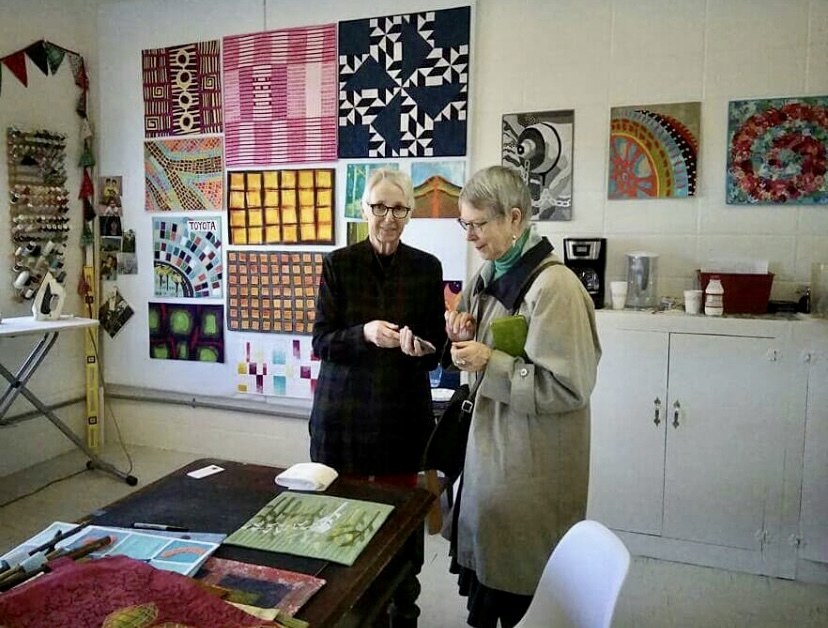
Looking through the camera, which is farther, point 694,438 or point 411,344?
point 694,438

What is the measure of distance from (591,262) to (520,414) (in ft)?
5.79

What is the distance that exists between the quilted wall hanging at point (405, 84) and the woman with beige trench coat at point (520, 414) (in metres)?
1.91

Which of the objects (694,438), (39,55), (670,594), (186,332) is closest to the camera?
(670,594)

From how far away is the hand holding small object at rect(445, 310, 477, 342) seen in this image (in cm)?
186

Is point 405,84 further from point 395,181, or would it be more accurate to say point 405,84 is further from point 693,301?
point 693,301

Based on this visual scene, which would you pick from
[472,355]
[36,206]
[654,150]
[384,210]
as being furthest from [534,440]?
[36,206]

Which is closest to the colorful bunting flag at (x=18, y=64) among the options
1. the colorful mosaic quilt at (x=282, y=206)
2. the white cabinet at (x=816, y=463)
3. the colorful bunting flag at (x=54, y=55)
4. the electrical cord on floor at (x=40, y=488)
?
the colorful bunting flag at (x=54, y=55)

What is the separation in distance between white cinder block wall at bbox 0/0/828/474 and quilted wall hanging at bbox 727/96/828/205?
1.9 inches

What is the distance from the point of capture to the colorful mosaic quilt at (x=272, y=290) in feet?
12.9

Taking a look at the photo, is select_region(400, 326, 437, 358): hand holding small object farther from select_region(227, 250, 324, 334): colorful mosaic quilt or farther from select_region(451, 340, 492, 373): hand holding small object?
select_region(227, 250, 324, 334): colorful mosaic quilt

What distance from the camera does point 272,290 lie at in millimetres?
4023

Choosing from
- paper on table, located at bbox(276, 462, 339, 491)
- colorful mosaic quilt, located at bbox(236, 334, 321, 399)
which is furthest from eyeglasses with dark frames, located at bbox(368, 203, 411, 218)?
colorful mosaic quilt, located at bbox(236, 334, 321, 399)

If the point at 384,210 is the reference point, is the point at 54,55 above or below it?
above

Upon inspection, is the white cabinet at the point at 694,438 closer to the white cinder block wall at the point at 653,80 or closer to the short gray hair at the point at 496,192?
the white cinder block wall at the point at 653,80
